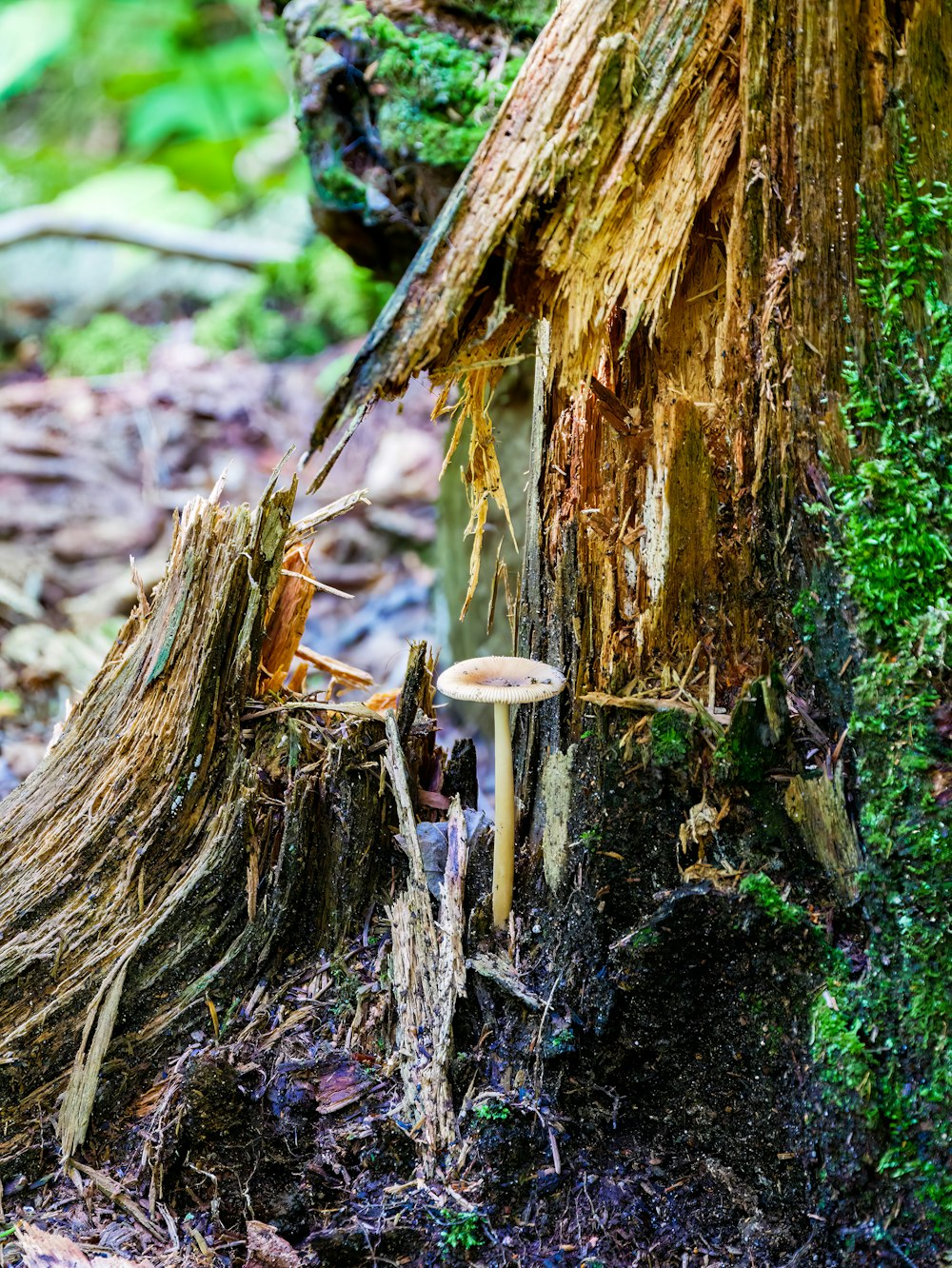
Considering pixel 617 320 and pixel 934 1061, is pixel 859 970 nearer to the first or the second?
pixel 934 1061

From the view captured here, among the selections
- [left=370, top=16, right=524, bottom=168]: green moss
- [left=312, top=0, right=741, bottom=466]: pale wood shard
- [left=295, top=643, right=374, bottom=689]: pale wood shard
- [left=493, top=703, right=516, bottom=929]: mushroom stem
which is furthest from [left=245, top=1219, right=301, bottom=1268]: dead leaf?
[left=370, top=16, right=524, bottom=168]: green moss

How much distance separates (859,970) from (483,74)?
3.25m

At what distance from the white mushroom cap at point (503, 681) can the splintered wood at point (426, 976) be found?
1.30ft

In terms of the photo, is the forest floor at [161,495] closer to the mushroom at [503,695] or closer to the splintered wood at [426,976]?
the splintered wood at [426,976]

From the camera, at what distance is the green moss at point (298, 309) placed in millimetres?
8297

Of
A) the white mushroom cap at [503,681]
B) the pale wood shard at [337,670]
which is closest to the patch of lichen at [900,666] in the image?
the white mushroom cap at [503,681]

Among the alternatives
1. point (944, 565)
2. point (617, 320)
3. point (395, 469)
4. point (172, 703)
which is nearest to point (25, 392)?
point (395, 469)

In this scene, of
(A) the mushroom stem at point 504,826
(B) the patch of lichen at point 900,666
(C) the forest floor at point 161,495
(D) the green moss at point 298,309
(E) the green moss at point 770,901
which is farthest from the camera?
(D) the green moss at point 298,309

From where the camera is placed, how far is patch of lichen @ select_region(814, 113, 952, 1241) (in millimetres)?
1773

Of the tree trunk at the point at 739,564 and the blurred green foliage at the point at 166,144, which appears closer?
the tree trunk at the point at 739,564

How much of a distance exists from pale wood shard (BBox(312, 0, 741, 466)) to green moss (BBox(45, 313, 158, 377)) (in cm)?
753

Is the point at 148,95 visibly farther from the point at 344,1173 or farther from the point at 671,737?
the point at 344,1173

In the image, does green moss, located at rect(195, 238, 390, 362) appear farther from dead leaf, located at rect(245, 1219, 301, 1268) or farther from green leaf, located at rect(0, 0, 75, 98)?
dead leaf, located at rect(245, 1219, 301, 1268)

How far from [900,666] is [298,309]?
7910 mm
